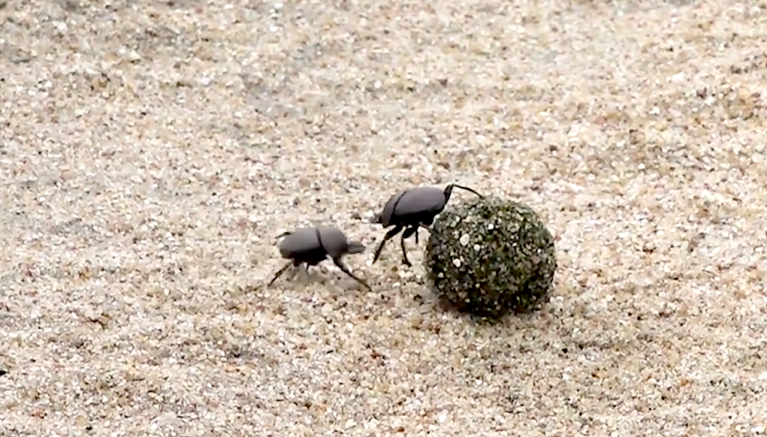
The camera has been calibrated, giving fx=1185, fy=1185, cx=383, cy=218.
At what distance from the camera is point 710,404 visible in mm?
4082

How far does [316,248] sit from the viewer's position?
4824 millimetres

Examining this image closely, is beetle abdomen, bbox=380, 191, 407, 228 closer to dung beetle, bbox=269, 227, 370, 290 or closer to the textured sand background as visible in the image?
dung beetle, bbox=269, 227, 370, 290

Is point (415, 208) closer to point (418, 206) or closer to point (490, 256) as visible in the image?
point (418, 206)

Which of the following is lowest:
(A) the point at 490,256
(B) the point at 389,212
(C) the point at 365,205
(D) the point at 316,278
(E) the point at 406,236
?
(C) the point at 365,205

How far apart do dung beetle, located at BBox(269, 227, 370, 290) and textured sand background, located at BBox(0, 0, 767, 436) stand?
0.11 metres

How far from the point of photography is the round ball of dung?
14.1 feet

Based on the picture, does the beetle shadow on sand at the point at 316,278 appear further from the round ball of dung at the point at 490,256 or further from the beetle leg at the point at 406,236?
the round ball of dung at the point at 490,256

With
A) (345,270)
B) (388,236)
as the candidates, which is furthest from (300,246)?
(388,236)

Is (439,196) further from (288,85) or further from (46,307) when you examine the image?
(288,85)

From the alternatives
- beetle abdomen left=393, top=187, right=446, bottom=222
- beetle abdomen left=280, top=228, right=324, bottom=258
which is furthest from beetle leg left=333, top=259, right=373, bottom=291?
beetle abdomen left=393, top=187, right=446, bottom=222

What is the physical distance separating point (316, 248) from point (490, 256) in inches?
33.0

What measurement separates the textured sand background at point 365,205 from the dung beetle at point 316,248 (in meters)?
0.11

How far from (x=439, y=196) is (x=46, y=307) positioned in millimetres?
1618

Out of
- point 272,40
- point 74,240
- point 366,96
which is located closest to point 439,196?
point 74,240
